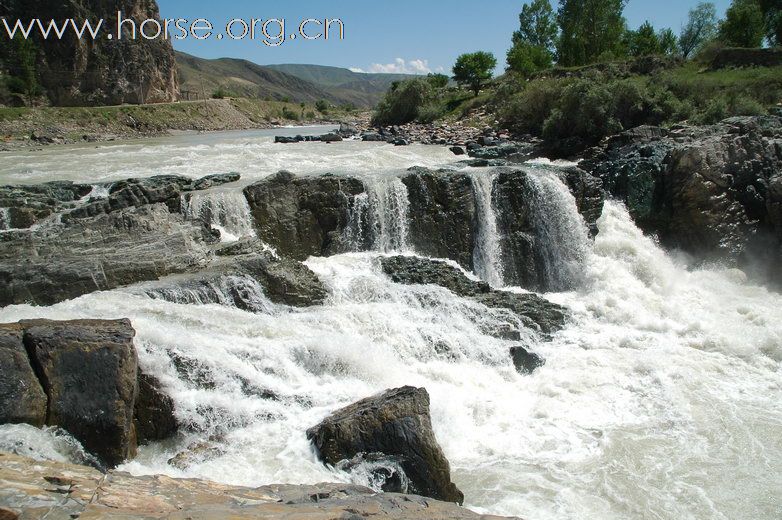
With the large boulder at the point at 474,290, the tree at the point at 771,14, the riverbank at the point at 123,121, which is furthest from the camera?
the tree at the point at 771,14

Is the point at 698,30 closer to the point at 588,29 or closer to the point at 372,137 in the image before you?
the point at 588,29

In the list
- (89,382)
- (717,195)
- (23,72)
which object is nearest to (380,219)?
(89,382)

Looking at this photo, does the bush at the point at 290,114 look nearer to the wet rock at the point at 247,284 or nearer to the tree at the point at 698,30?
the tree at the point at 698,30

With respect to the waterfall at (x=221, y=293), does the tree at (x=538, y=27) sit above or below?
Answer: above

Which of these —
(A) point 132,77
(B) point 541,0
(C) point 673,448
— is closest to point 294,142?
(C) point 673,448

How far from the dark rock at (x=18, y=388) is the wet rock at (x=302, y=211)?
7403 mm

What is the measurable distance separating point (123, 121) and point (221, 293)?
42837 mm

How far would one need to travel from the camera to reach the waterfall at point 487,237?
14.3 m

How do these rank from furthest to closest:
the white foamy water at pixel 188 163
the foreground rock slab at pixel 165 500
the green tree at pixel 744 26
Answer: the green tree at pixel 744 26 < the white foamy water at pixel 188 163 < the foreground rock slab at pixel 165 500

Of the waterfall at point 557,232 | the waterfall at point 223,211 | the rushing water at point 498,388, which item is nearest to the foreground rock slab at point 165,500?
the rushing water at point 498,388

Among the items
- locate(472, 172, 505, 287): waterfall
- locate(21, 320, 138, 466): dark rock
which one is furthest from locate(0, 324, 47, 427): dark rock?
locate(472, 172, 505, 287): waterfall

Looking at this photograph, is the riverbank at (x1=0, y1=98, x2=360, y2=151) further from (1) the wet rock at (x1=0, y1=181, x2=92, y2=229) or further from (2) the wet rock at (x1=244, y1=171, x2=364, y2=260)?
(2) the wet rock at (x1=244, y1=171, x2=364, y2=260)

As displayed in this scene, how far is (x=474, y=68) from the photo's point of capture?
5038 cm

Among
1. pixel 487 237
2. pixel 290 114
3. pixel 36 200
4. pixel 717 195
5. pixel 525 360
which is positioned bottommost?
pixel 525 360
